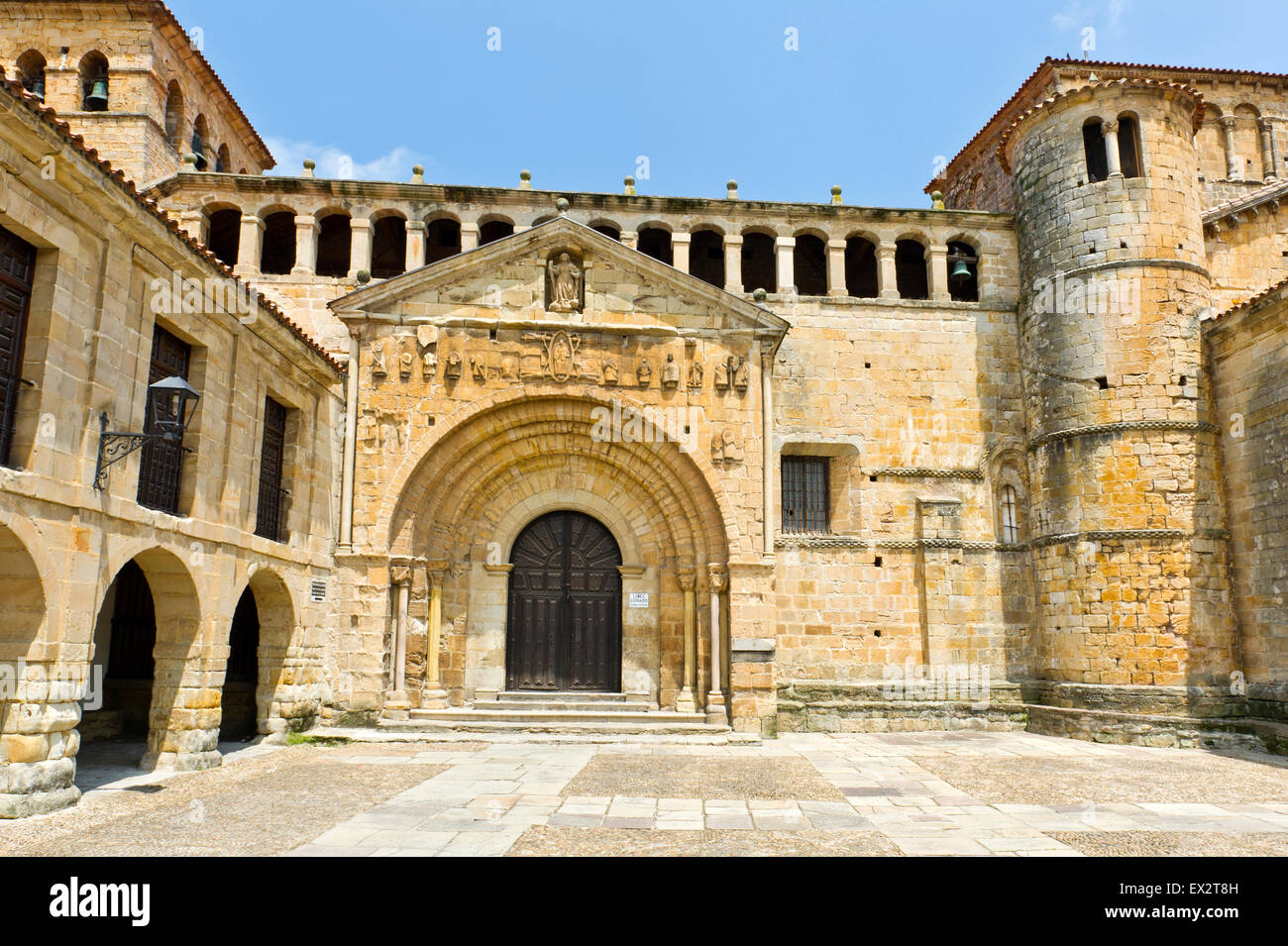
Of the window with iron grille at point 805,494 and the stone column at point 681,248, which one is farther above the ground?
the stone column at point 681,248

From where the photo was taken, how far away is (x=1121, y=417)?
1516cm

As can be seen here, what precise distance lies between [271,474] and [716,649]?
757cm

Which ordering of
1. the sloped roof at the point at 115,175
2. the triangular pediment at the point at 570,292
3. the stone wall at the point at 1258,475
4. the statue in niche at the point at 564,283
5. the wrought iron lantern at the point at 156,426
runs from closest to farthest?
the sloped roof at the point at 115,175 → the wrought iron lantern at the point at 156,426 → the stone wall at the point at 1258,475 → the triangular pediment at the point at 570,292 → the statue in niche at the point at 564,283

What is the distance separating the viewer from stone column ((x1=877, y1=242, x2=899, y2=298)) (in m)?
17.1

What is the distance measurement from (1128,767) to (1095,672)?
3.41 meters

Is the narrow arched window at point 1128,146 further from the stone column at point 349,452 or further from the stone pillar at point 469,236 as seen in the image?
the stone column at point 349,452

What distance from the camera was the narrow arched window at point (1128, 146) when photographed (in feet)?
53.3

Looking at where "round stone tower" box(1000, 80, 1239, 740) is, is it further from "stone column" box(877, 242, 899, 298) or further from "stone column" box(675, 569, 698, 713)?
"stone column" box(675, 569, 698, 713)

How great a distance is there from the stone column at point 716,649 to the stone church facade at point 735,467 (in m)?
0.06

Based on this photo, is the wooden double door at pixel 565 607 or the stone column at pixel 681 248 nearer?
the wooden double door at pixel 565 607

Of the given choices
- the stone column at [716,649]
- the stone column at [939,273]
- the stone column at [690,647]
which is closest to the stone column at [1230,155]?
the stone column at [939,273]

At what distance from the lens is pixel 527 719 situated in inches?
538

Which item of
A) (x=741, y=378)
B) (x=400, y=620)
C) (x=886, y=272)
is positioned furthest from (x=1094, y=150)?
(x=400, y=620)

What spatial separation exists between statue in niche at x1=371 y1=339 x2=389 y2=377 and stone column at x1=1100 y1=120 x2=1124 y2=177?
13796mm
